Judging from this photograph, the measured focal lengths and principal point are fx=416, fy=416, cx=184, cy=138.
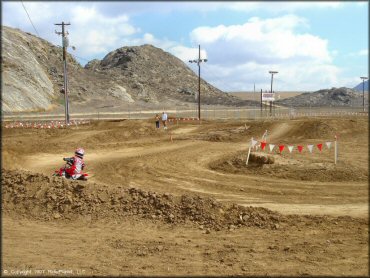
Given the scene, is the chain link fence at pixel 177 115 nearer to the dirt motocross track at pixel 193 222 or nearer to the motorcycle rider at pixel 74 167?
the motorcycle rider at pixel 74 167

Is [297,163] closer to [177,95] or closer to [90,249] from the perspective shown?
[90,249]

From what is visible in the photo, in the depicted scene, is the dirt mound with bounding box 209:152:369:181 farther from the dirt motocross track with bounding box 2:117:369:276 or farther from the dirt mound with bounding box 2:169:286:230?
the dirt mound with bounding box 2:169:286:230

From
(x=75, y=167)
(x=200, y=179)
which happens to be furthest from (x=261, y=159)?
(x=75, y=167)

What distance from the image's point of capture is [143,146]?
28047mm

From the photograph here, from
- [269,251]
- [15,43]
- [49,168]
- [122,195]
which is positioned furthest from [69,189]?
[15,43]

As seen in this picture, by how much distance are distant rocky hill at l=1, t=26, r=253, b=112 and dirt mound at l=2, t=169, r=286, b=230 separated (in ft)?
93.1

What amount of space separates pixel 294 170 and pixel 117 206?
9329 millimetres

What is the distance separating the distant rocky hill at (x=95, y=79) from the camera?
6550 centimetres

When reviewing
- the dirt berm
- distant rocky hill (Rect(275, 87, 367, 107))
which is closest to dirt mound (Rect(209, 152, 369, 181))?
the dirt berm

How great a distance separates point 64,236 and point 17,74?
65028 mm

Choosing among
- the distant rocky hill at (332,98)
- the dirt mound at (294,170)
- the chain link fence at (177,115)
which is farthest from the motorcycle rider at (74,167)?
the distant rocky hill at (332,98)

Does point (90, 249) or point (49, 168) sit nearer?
point (90, 249)

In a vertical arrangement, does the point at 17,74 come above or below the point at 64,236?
above

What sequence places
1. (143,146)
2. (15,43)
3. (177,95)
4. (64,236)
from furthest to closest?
(177,95)
(15,43)
(143,146)
(64,236)
